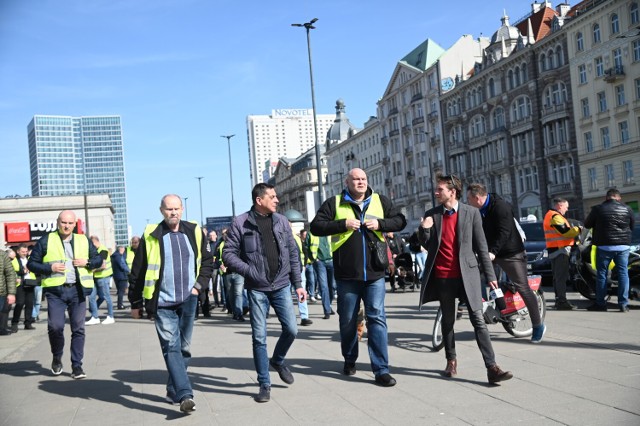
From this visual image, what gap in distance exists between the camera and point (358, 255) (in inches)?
287

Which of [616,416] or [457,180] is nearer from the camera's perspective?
[616,416]

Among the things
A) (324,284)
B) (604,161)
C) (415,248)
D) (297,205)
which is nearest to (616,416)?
(415,248)

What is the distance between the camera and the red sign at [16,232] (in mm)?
83688

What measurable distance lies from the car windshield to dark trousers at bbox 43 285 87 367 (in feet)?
44.7

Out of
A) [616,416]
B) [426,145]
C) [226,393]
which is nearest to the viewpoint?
[616,416]

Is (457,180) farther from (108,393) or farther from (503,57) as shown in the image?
(503,57)

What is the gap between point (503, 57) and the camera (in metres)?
65.4

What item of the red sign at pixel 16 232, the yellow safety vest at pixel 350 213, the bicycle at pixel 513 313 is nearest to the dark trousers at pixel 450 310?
the yellow safety vest at pixel 350 213

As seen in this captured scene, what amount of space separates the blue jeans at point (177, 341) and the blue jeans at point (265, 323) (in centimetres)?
58

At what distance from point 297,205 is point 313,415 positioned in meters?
144

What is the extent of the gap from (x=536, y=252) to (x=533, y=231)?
137cm

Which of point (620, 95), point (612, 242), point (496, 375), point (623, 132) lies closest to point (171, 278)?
point (496, 375)

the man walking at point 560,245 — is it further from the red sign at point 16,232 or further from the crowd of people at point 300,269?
the red sign at point 16,232

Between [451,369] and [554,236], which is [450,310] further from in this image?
[554,236]
